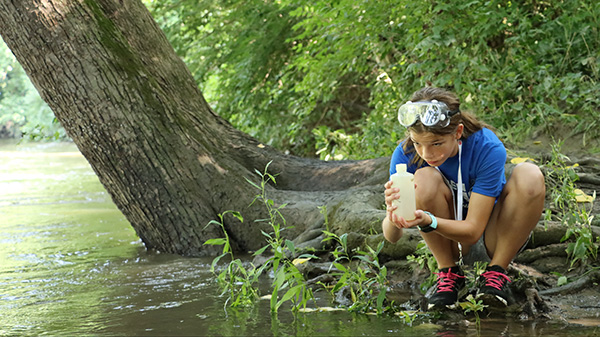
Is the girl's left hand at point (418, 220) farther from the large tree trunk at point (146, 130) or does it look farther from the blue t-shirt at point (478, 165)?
the large tree trunk at point (146, 130)

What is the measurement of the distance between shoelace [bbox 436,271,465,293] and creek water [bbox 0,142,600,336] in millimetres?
225

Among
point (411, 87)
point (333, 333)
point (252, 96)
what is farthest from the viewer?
point (252, 96)

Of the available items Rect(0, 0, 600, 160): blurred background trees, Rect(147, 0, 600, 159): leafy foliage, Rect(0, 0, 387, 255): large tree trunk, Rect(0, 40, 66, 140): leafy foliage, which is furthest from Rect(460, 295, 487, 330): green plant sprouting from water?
Rect(0, 40, 66, 140): leafy foliage

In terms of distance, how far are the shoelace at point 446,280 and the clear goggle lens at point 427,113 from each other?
720mm

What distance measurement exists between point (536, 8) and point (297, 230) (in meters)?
4.05

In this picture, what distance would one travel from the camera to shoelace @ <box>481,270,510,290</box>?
287 centimetres

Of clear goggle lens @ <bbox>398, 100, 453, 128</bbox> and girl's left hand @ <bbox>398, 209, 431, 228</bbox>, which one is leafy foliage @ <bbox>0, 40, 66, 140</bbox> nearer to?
clear goggle lens @ <bbox>398, 100, 453, 128</bbox>

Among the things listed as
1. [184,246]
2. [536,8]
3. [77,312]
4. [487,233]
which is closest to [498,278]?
[487,233]

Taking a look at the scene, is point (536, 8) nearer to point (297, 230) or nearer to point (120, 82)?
point (297, 230)

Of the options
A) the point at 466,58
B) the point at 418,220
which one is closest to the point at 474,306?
the point at 418,220

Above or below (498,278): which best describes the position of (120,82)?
above

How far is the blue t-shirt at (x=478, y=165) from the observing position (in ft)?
9.30

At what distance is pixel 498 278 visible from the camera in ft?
9.50

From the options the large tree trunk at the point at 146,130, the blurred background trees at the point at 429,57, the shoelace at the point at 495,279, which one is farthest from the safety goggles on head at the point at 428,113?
the blurred background trees at the point at 429,57
